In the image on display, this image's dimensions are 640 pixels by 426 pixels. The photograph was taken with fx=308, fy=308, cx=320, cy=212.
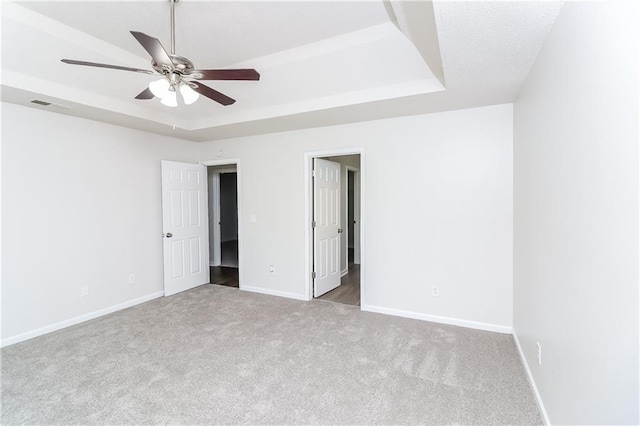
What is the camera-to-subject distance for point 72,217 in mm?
3613

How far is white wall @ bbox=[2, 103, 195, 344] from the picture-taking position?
314 cm

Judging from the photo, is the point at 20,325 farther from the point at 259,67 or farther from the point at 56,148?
the point at 259,67

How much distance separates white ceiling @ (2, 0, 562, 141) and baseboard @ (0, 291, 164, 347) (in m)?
2.36

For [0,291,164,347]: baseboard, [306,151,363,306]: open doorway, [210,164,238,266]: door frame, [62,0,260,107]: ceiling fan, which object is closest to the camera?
[62,0,260,107]: ceiling fan

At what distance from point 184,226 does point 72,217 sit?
1.48m

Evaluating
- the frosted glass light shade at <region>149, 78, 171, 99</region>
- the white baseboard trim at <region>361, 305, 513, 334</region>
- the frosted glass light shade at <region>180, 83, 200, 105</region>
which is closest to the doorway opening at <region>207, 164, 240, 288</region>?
the white baseboard trim at <region>361, 305, 513, 334</region>

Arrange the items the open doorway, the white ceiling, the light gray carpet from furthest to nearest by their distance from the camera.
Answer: the open doorway < the light gray carpet < the white ceiling

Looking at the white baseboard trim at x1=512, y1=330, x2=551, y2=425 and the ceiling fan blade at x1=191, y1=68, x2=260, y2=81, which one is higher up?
the ceiling fan blade at x1=191, y1=68, x2=260, y2=81

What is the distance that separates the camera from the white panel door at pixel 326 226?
449 cm

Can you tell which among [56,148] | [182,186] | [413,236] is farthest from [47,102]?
[413,236]

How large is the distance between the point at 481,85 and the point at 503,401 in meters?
2.47

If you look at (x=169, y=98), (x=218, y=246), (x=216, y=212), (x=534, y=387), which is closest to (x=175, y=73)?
(x=169, y=98)

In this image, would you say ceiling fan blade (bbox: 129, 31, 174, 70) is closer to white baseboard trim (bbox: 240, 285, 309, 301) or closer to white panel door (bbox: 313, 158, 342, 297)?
white panel door (bbox: 313, 158, 342, 297)

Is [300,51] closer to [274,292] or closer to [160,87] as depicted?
[160,87]
